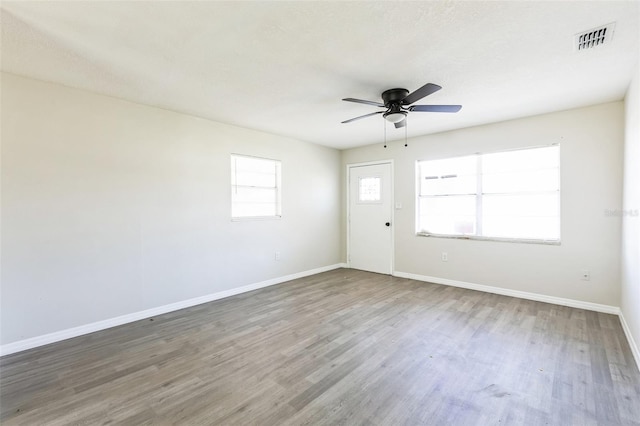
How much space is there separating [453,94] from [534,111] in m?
1.50

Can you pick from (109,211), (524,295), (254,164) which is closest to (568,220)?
(524,295)

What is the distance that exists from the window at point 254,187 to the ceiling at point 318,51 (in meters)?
1.16

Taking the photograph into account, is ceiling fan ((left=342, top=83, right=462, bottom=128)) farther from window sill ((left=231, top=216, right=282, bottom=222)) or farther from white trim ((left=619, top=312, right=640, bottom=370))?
white trim ((left=619, top=312, right=640, bottom=370))

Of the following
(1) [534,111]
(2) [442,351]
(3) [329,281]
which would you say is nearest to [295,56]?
(2) [442,351]

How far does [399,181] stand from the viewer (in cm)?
534

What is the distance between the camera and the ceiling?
72.6 inches

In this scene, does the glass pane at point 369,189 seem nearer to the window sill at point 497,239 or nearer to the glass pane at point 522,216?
the window sill at point 497,239

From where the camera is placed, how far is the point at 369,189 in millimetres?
5816

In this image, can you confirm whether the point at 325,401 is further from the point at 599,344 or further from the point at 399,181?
the point at 399,181

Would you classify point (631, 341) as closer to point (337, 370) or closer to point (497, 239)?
point (497, 239)

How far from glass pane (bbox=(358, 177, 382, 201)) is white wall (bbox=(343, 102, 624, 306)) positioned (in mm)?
1263

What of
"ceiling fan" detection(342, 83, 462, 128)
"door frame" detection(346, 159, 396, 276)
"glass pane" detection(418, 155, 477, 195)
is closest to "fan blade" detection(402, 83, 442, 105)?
"ceiling fan" detection(342, 83, 462, 128)

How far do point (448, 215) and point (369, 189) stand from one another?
1.62m

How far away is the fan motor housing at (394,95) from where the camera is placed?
2.91m
